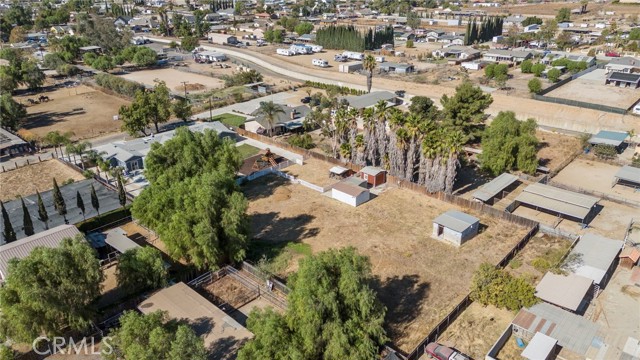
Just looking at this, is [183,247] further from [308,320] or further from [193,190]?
[308,320]

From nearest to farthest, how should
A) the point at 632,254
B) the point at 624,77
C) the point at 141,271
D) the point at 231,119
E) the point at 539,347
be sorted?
the point at 539,347 < the point at 141,271 < the point at 632,254 < the point at 231,119 < the point at 624,77

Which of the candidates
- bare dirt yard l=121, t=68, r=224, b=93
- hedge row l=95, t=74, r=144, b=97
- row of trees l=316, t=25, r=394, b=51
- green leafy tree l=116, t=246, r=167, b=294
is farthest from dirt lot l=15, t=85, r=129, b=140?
row of trees l=316, t=25, r=394, b=51

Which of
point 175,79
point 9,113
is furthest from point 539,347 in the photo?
point 175,79

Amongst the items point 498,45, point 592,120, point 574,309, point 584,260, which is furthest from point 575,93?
point 574,309

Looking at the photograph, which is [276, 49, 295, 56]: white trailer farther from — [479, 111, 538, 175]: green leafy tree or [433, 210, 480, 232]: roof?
[433, 210, 480, 232]: roof

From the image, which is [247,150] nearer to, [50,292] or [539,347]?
[50,292]

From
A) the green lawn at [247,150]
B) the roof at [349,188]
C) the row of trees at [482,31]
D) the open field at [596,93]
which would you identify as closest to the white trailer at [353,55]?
the row of trees at [482,31]
